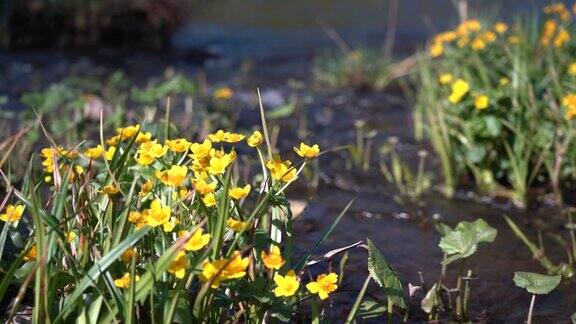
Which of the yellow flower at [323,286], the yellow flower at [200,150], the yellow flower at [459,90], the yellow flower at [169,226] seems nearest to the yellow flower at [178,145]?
the yellow flower at [200,150]

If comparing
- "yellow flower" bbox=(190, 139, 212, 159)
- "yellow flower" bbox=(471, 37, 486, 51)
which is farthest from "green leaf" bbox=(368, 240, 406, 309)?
"yellow flower" bbox=(471, 37, 486, 51)

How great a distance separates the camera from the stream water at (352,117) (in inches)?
84.2

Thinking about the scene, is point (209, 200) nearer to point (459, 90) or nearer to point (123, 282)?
point (123, 282)

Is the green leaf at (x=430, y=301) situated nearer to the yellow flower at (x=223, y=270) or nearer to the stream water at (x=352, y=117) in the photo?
the stream water at (x=352, y=117)

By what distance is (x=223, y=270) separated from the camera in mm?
1293

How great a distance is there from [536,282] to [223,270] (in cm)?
73

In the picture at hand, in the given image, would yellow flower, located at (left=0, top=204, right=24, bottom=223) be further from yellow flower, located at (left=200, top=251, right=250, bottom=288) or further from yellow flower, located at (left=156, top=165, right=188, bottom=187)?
yellow flower, located at (left=200, top=251, right=250, bottom=288)

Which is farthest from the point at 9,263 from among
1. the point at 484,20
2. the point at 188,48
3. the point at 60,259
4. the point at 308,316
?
the point at 188,48

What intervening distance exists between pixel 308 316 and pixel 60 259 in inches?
24.1

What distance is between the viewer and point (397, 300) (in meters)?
1.57

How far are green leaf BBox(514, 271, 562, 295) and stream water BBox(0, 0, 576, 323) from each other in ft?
1.02

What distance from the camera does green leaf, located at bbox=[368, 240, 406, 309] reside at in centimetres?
154

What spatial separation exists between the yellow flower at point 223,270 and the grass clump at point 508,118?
1.61 m

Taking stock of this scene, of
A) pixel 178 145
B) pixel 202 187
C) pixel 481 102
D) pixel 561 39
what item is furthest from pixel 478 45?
pixel 202 187
